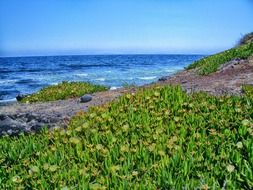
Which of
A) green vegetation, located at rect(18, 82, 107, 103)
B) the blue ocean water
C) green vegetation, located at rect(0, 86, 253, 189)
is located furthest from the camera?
the blue ocean water

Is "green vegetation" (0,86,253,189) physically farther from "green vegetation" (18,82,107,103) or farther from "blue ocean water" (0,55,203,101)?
"green vegetation" (18,82,107,103)

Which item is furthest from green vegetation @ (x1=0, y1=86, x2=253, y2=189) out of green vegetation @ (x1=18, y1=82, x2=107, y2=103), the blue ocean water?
green vegetation @ (x1=18, y1=82, x2=107, y2=103)

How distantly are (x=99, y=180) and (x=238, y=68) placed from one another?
10351 millimetres

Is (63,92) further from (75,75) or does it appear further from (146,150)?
(75,75)

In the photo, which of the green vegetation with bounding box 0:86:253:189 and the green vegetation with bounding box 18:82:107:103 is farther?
the green vegetation with bounding box 18:82:107:103

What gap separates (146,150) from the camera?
15.2 ft

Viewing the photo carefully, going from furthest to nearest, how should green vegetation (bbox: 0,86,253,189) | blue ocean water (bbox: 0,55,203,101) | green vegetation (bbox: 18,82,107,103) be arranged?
blue ocean water (bbox: 0,55,203,101), green vegetation (bbox: 18,82,107,103), green vegetation (bbox: 0,86,253,189)

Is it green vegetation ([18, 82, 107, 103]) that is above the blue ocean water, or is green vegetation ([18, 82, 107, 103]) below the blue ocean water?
above

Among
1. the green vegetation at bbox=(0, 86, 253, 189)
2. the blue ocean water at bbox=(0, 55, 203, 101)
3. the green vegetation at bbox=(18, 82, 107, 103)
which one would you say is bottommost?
the blue ocean water at bbox=(0, 55, 203, 101)

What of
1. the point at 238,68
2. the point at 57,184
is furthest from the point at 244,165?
the point at 238,68

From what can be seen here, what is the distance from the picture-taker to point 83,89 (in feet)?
48.4

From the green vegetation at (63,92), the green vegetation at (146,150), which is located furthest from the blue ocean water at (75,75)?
the green vegetation at (146,150)

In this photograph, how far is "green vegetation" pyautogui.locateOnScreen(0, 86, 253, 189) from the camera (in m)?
3.92

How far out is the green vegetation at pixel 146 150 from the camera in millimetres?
3922
